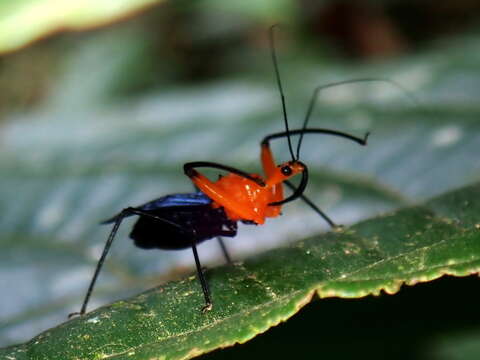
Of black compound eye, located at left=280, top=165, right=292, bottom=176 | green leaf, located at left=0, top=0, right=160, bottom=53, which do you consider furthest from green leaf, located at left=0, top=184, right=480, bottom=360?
green leaf, located at left=0, top=0, right=160, bottom=53

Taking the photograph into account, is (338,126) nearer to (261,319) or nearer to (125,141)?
(125,141)

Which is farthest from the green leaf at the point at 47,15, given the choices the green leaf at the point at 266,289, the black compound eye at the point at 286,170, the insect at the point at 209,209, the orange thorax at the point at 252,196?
the green leaf at the point at 266,289

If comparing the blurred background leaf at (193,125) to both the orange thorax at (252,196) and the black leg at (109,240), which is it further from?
the orange thorax at (252,196)

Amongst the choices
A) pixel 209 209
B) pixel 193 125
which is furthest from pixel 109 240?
pixel 193 125

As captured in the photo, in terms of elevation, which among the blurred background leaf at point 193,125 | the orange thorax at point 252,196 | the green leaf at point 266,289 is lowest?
the green leaf at point 266,289

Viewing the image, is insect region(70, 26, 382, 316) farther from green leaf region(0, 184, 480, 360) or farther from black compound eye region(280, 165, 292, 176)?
green leaf region(0, 184, 480, 360)

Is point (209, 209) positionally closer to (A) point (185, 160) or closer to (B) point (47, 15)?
(A) point (185, 160)
